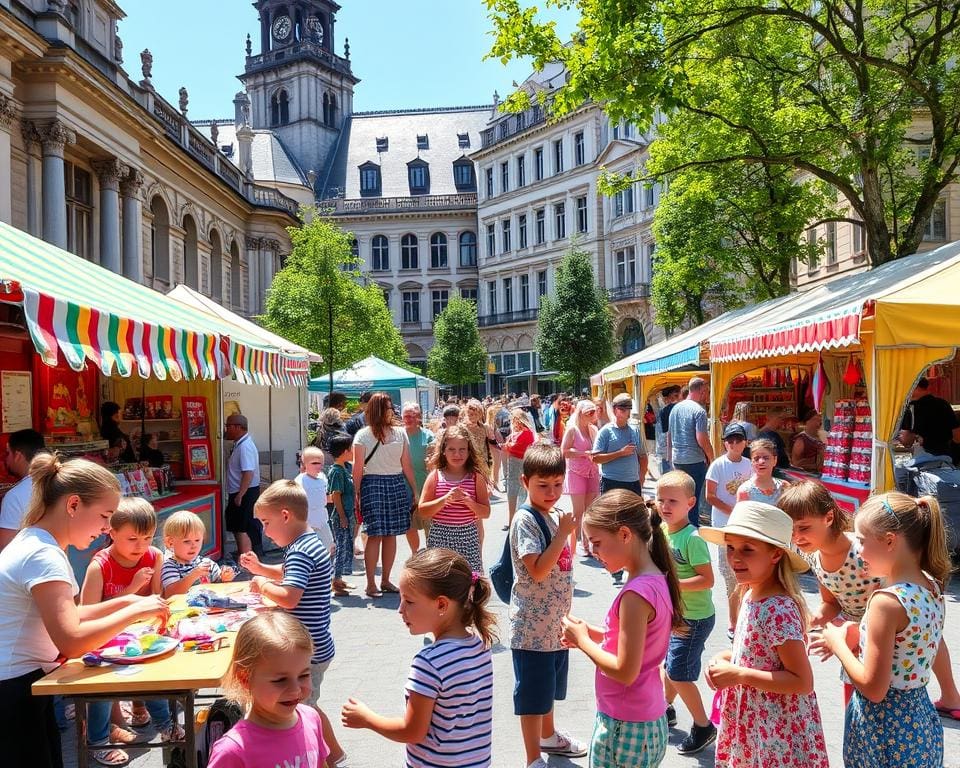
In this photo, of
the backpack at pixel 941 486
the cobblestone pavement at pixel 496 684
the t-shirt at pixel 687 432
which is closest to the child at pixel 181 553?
the cobblestone pavement at pixel 496 684

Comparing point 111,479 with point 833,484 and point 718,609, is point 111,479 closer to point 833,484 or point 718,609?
point 718,609

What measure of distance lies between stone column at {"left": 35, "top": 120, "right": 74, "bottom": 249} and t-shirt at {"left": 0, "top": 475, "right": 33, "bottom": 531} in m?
17.1

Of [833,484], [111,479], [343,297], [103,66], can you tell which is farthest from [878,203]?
[103,66]

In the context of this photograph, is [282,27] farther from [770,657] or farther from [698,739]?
[770,657]

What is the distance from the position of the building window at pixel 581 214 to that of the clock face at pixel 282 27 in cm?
3052

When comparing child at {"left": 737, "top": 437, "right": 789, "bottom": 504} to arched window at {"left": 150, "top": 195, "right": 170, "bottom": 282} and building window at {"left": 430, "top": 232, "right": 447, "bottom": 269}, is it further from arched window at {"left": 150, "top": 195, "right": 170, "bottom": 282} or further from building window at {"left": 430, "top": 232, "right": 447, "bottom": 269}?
building window at {"left": 430, "top": 232, "right": 447, "bottom": 269}

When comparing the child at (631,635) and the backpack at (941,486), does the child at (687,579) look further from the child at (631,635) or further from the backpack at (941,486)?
A: the backpack at (941,486)

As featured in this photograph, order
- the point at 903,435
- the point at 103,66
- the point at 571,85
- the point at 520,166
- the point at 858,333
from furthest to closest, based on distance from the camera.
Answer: the point at 520,166 → the point at 103,66 → the point at 571,85 → the point at 903,435 → the point at 858,333

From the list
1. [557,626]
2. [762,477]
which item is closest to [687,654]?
[557,626]

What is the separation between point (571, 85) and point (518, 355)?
4627 cm

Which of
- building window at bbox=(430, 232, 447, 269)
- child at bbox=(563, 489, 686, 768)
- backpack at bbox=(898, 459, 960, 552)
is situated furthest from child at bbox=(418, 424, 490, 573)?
building window at bbox=(430, 232, 447, 269)

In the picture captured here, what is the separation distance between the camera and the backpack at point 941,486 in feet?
26.1

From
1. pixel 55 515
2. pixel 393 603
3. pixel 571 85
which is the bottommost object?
pixel 393 603

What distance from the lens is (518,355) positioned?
57.4 m
